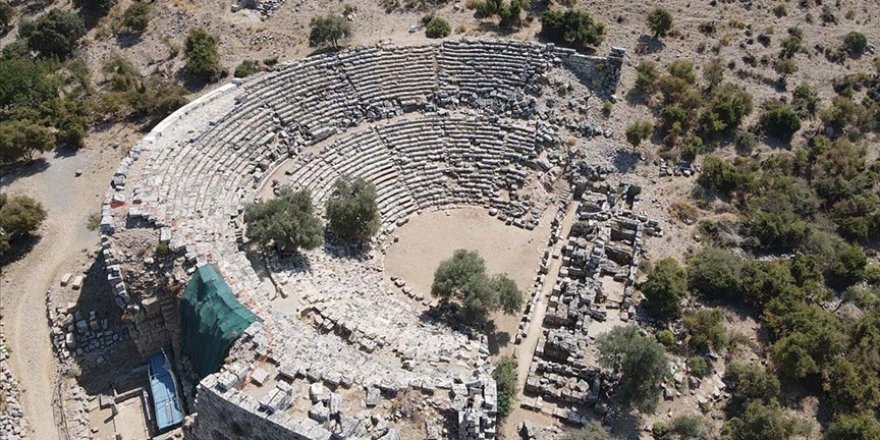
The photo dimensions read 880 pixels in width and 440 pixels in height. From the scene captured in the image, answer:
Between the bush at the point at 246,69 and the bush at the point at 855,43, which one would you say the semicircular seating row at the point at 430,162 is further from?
the bush at the point at 855,43

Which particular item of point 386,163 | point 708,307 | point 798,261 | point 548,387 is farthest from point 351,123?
point 798,261

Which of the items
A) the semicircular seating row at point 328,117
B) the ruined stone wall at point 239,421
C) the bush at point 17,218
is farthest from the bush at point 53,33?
the ruined stone wall at point 239,421

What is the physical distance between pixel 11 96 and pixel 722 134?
176 ft

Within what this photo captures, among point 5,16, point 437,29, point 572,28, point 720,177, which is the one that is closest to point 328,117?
point 437,29

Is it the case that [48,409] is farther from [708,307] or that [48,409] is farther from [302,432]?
[708,307]

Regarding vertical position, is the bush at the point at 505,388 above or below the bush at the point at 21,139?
below

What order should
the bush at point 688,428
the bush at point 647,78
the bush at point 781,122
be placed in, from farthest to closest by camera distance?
1. the bush at point 647,78
2. the bush at point 781,122
3. the bush at point 688,428

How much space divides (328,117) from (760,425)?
33445 millimetres

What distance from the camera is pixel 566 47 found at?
180 feet

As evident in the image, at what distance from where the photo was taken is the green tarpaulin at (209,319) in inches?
1176

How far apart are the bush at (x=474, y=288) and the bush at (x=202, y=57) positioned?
27.5 meters

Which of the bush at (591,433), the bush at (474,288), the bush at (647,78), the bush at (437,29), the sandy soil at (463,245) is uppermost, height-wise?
the bush at (437,29)

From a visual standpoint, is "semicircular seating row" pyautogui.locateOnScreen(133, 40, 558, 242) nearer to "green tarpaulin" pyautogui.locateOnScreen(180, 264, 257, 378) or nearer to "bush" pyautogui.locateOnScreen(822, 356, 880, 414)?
"green tarpaulin" pyautogui.locateOnScreen(180, 264, 257, 378)

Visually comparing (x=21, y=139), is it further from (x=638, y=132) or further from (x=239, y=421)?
(x=638, y=132)
